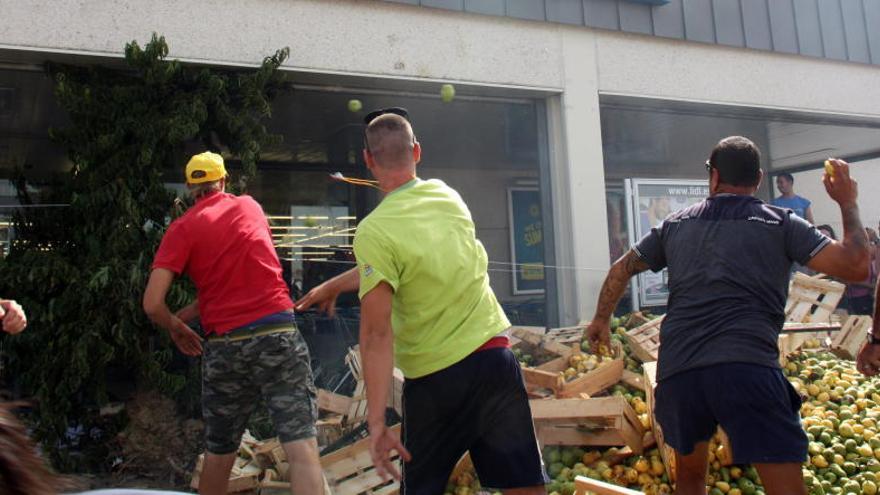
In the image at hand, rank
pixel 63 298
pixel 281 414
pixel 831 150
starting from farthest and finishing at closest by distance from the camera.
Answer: pixel 831 150 < pixel 63 298 < pixel 281 414

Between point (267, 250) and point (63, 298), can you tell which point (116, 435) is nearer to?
point (63, 298)

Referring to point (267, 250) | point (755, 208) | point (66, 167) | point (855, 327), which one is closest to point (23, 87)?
point (66, 167)

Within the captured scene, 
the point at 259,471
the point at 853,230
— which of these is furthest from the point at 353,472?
the point at 853,230

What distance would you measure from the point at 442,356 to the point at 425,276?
0.32 meters

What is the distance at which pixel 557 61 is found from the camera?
23.5 feet

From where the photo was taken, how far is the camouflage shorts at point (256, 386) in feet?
11.5

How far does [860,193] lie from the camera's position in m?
12.5

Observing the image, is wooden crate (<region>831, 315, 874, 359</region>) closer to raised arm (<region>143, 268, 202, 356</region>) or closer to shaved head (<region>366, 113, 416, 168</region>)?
shaved head (<region>366, 113, 416, 168</region>)

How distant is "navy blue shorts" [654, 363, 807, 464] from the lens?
9.20ft

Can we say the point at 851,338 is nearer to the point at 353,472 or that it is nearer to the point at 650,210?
the point at 650,210

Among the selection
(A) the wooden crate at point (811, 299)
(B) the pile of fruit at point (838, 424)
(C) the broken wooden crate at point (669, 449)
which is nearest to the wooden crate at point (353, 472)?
(C) the broken wooden crate at point (669, 449)

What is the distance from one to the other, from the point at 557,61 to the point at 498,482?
17.2ft

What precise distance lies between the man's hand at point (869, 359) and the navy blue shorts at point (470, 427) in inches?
69.8

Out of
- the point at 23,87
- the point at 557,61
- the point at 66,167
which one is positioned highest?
the point at 557,61
